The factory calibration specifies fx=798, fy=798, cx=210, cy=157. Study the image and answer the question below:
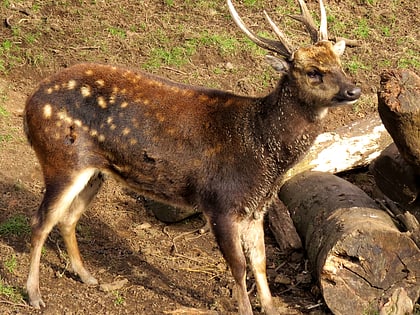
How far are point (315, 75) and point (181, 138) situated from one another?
130cm

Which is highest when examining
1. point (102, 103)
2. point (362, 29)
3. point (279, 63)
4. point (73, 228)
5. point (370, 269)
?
point (279, 63)

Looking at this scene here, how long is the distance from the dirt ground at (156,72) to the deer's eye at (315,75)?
2.10m

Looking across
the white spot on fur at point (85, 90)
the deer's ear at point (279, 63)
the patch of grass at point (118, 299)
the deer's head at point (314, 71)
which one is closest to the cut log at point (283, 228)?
the patch of grass at point (118, 299)

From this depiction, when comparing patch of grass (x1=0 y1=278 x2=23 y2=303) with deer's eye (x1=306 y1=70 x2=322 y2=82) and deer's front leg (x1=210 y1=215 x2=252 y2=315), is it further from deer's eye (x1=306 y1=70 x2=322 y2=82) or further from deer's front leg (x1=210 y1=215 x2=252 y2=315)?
deer's eye (x1=306 y1=70 x2=322 y2=82)

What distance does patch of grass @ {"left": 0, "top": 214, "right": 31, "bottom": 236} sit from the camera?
807cm

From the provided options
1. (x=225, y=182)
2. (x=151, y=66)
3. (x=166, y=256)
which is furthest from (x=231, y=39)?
(x=225, y=182)

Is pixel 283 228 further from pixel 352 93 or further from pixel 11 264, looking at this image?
pixel 11 264

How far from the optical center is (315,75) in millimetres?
6648

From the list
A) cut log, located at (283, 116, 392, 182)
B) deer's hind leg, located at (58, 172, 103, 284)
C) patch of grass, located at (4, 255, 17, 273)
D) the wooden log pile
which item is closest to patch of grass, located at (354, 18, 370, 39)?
cut log, located at (283, 116, 392, 182)

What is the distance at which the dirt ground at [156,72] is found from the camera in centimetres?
744

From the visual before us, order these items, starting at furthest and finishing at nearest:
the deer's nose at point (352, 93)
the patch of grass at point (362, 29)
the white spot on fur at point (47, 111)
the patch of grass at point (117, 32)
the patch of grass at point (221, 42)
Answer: the patch of grass at point (362, 29) → the patch of grass at point (117, 32) → the patch of grass at point (221, 42) → the white spot on fur at point (47, 111) → the deer's nose at point (352, 93)

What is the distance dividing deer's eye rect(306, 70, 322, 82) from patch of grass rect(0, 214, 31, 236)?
337 cm

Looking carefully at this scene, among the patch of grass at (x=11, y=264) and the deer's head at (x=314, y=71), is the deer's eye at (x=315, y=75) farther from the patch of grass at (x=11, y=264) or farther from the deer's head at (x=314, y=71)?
Result: the patch of grass at (x=11, y=264)

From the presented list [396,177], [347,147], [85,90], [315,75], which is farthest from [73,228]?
[347,147]
